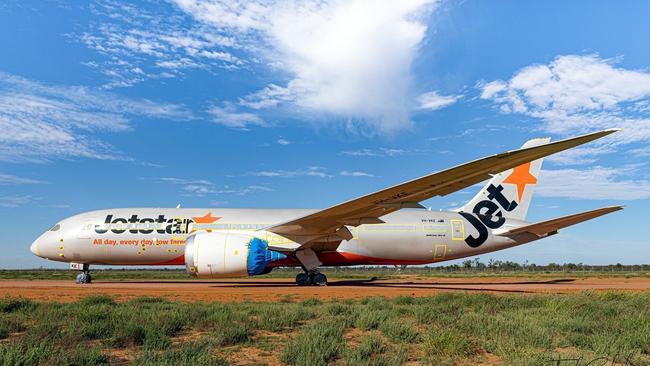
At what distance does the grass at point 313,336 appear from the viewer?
501 cm

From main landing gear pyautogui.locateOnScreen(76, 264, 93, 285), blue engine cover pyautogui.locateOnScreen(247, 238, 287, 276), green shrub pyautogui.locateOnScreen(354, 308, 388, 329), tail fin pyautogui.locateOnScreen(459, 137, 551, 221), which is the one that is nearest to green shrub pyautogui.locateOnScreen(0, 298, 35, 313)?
green shrub pyautogui.locateOnScreen(354, 308, 388, 329)

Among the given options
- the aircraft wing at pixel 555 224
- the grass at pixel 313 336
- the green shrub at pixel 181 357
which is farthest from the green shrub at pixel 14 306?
the aircraft wing at pixel 555 224

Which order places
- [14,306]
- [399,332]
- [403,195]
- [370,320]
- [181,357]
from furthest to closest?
[403,195]
[14,306]
[370,320]
[399,332]
[181,357]

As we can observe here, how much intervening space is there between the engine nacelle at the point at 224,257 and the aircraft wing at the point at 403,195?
133 centimetres

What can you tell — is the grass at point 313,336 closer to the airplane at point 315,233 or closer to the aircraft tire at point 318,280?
the airplane at point 315,233

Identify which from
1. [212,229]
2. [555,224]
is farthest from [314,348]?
[555,224]

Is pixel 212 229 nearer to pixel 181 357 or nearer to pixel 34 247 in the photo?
pixel 34 247

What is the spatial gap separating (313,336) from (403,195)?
8460 mm

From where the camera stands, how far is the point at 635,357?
5414 mm

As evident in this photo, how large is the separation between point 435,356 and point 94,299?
8.02 m

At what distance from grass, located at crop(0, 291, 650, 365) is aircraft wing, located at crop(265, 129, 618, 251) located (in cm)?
355

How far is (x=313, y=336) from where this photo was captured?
5883 mm

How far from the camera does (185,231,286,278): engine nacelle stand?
16.0m

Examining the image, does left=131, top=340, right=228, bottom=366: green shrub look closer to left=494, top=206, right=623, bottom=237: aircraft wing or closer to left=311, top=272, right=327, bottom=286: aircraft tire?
left=311, top=272, right=327, bottom=286: aircraft tire
